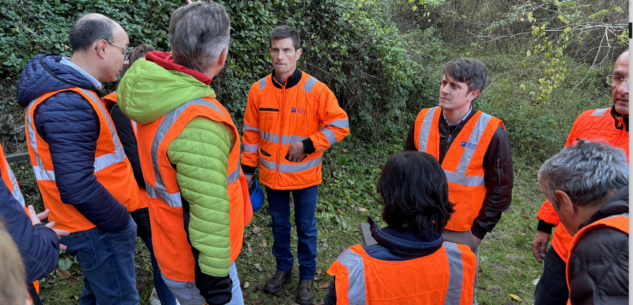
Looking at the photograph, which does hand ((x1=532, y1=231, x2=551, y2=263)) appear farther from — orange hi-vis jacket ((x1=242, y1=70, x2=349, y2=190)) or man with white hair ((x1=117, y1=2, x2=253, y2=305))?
man with white hair ((x1=117, y1=2, x2=253, y2=305))

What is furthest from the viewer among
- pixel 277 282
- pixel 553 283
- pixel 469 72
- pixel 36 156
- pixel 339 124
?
pixel 277 282

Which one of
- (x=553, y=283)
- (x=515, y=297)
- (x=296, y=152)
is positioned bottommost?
(x=515, y=297)

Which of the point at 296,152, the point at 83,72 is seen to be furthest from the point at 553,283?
the point at 83,72

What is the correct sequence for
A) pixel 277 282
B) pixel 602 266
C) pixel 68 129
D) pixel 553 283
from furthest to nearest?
pixel 277 282 < pixel 553 283 < pixel 68 129 < pixel 602 266

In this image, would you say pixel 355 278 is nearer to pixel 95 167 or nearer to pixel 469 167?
pixel 469 167

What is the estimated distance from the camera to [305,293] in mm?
3465

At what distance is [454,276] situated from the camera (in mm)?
1666

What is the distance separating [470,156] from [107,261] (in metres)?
2.40

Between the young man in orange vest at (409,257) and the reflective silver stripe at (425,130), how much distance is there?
1137 mm

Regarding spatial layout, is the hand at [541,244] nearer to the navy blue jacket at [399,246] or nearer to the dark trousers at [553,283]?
the dark trousers at [553,283]

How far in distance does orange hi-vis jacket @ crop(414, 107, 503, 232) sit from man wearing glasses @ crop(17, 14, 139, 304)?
2130mm

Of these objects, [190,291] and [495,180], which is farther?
[495,180]

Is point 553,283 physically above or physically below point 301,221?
above

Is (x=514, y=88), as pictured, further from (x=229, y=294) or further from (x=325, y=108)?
(x=229, y=294)
